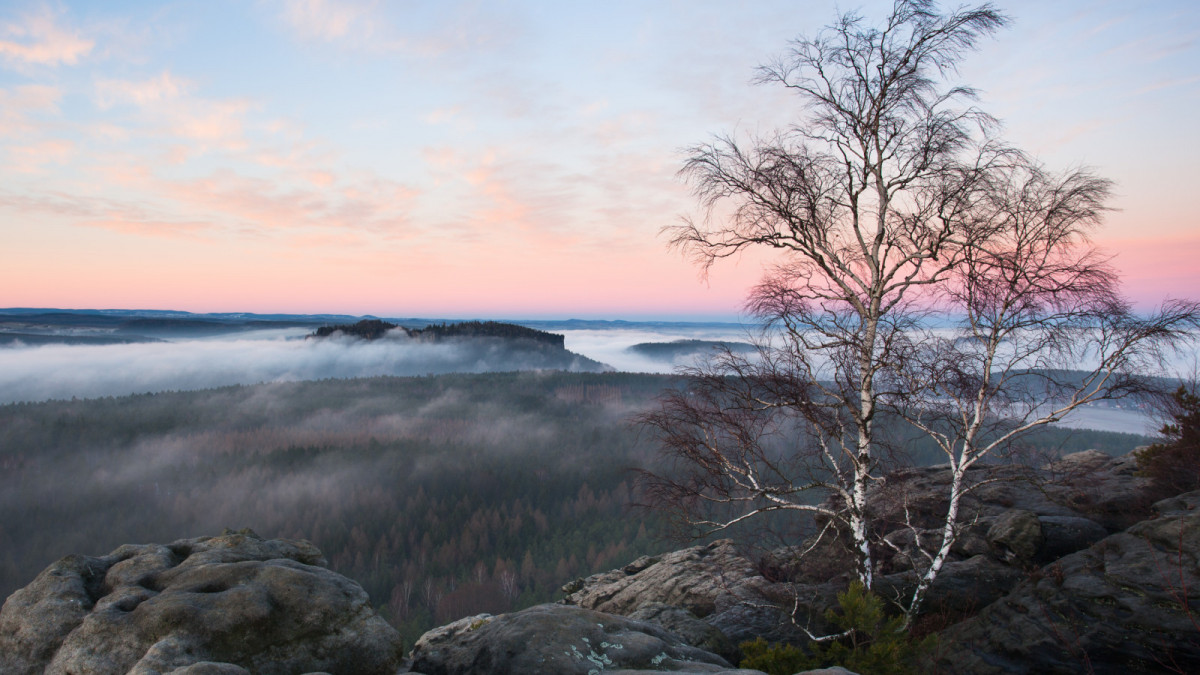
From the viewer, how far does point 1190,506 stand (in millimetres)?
12609

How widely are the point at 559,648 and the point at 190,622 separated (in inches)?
235

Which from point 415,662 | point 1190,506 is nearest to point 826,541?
point 1190,506

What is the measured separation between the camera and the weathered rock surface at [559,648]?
855 centimetres

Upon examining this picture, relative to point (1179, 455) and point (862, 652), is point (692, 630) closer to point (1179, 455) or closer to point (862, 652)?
point (862, 652)

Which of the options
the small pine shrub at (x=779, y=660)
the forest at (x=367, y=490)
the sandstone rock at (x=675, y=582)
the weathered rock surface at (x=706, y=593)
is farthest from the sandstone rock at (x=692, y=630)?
the forest at (x=367, y=490)

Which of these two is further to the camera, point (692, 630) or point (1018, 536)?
point (1018, 536)

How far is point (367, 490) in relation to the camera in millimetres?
108562

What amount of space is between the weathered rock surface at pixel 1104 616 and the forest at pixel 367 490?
131 ft

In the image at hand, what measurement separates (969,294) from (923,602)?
9.00 metres

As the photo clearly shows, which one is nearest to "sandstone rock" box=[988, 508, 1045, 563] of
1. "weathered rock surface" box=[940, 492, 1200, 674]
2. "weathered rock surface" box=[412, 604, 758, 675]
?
"weathered rock surface" box=[940, 492, 1200, 674]

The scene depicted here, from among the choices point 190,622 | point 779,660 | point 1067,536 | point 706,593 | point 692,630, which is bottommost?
point 706,593

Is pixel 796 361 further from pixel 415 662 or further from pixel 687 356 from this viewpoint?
pixel 415 662

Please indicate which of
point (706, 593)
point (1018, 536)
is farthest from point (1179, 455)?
point (706, 593)

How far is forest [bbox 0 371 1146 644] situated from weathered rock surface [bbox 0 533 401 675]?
4232 cm
